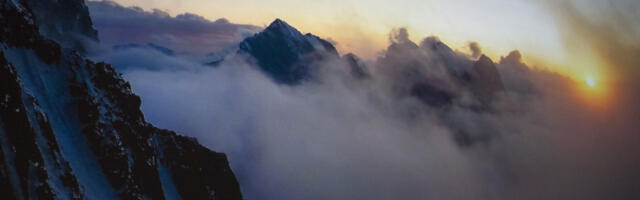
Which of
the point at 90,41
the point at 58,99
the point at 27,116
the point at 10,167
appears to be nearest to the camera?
the point at 10,167

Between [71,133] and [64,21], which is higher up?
[64,21]

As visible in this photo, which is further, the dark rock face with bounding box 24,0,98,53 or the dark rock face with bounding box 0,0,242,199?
the dark rock face with bounding box 24,0,98,53

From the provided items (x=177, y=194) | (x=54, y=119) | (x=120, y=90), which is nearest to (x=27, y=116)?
(x=54, y=119)

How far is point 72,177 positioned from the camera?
34688 mm

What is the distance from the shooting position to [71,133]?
4103cm

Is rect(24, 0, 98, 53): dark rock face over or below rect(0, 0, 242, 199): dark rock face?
over

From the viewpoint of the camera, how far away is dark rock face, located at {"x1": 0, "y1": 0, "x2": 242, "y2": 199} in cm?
3067

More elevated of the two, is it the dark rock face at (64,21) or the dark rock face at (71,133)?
the dark rock face at (64,21)

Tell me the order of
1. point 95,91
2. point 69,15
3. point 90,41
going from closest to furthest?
point 95,91 < point 69,15 < point 90,41

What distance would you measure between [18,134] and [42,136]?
3116mm

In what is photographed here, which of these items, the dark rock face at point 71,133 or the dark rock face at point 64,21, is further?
the dark rock face at point 64,21

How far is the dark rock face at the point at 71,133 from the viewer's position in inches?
1208

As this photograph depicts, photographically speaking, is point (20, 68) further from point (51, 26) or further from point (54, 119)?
point (51, 26)

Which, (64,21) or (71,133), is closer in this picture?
(71,133)
